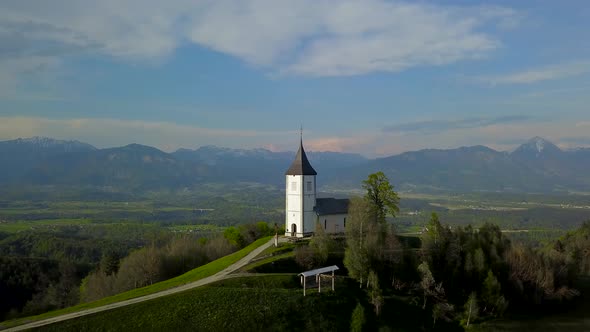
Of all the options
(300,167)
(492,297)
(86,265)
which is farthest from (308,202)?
(86,265)

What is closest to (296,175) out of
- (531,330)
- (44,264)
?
(531,330)

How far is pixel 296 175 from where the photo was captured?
61.8 meters

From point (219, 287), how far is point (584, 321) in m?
35.1

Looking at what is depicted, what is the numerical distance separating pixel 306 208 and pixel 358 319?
75.4 ft

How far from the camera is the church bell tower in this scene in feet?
200

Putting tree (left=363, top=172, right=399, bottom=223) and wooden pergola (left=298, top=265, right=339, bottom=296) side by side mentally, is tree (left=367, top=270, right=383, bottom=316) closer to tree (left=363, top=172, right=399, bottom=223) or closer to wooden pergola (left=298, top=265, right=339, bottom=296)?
wooden pergola (left=298, top=265, right=339, bottom=296)

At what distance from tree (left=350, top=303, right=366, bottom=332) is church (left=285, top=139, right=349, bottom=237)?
66.9 ft

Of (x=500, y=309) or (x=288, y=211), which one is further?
(x=288, y=211)

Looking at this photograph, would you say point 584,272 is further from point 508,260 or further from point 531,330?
point 531,330

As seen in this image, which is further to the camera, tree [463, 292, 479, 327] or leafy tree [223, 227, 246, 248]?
leafy tree [223, 227, 246, 248]

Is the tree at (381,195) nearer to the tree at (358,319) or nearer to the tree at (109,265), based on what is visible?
the tree at (358,319)

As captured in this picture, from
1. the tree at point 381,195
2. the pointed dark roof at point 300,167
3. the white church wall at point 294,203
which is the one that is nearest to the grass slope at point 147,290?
the white church wall at point 294,203

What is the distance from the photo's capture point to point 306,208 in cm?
6109

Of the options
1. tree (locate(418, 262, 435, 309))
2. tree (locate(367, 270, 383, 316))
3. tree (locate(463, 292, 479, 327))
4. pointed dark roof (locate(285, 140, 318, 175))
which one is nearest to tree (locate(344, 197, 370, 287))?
tree (locate(367, 270, 383, 316))
